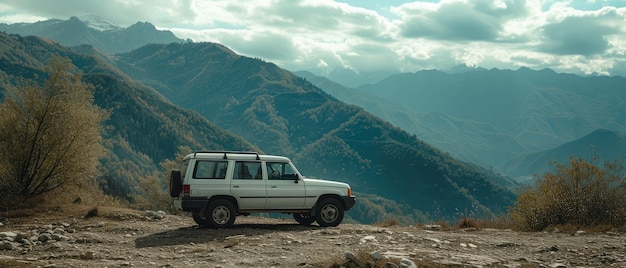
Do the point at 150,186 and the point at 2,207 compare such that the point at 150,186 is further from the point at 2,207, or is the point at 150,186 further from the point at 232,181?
the point at 232,181

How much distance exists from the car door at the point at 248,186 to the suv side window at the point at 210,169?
367mm

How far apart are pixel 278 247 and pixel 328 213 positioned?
14.7 ft

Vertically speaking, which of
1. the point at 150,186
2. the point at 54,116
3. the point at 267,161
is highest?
the point at 54,116

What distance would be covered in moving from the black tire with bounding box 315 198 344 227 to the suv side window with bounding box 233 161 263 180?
2.27 metres

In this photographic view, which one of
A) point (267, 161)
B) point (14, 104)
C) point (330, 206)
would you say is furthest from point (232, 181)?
point (14, 104)

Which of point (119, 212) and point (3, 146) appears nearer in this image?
point (119, 212)

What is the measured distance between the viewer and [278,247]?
489 inches

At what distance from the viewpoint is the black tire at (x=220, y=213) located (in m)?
15.5

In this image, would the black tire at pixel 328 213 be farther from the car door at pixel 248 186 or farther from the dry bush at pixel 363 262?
the dry bush at pixel 363 262

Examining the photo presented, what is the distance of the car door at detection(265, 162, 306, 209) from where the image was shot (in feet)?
52.5

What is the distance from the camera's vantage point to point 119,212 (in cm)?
1775

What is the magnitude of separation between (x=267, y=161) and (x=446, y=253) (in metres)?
6.79

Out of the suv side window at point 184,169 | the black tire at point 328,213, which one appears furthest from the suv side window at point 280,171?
the suv side window at point 184,169

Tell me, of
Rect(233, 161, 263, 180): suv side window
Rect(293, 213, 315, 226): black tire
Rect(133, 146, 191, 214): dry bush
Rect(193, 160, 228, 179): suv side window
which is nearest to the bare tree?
Rect(193, 160, 228, 179): suv side window
